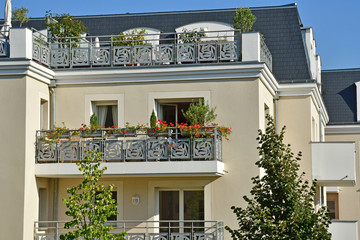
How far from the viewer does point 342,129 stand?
34625mm

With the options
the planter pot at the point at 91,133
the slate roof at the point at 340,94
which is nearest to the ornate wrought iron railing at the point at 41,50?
the planter pot at the point at 91,133

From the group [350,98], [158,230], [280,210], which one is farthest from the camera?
[350,98]

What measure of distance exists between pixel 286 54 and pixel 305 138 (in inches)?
134

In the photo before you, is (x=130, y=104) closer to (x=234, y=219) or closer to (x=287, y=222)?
(x=234, y=219)

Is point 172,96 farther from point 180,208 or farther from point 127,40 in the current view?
point 180,208

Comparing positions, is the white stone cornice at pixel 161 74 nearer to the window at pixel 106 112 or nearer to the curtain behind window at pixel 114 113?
the window at pixel 106 112

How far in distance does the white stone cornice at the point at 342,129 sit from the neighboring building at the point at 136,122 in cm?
1221

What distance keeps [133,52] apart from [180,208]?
533cm

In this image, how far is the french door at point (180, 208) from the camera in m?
21.4

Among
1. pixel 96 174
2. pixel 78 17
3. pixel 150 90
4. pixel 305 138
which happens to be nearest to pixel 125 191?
pixel 150 90

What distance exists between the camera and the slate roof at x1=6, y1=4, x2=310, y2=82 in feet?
83.7

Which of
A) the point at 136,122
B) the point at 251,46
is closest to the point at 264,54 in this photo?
the point at 251,46

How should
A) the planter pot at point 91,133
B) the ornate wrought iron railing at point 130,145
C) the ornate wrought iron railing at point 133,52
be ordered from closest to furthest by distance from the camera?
the ornate wrought iron railing at point 130,145, the planter pot at point 91,133, the ornate wrought iron railing at point 133,52

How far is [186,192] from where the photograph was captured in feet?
71.1
